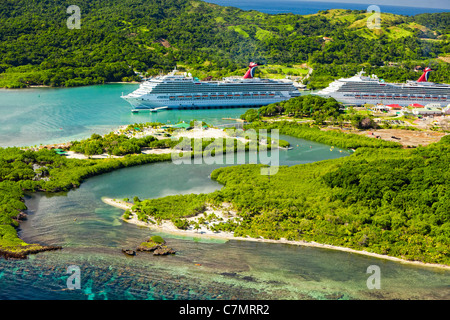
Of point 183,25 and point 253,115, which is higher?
point 183,25

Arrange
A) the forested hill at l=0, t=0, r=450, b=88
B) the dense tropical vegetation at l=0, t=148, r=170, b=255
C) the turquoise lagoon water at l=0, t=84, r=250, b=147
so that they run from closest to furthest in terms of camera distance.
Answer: the dense tropical vegetation at l=0, t=148, r=170, b=255 < the turquoise lagoon water at l=0, t=84, r=250, b=147 < the forested hill at l=0, t=0, r=450, b=88

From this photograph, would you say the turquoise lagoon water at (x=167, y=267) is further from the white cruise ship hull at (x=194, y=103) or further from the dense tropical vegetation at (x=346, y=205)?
the white cruise ship hull at (x=194, y=103)

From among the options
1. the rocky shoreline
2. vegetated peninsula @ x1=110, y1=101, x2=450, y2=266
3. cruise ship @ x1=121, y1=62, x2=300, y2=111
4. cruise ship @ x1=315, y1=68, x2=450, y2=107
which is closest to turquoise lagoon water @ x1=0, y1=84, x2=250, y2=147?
cruise ship @ x1=121, y1=62, x2=300, y2=111

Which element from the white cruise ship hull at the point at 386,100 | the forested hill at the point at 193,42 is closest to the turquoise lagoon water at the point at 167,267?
the white cruise ship hull at the point at 386,100

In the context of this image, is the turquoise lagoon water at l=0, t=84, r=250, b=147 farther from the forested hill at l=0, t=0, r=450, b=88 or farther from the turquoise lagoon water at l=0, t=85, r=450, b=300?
the turquoise lagoon water at l=0, t=85, r=450, b=300

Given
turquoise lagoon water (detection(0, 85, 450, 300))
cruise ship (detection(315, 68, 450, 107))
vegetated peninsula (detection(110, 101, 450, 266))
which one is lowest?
turquoise lagoon water (detection(0, 85, 450, 300))

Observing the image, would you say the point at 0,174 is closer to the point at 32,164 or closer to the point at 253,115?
the point at 32,164

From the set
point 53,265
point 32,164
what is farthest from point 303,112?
point 53,265
